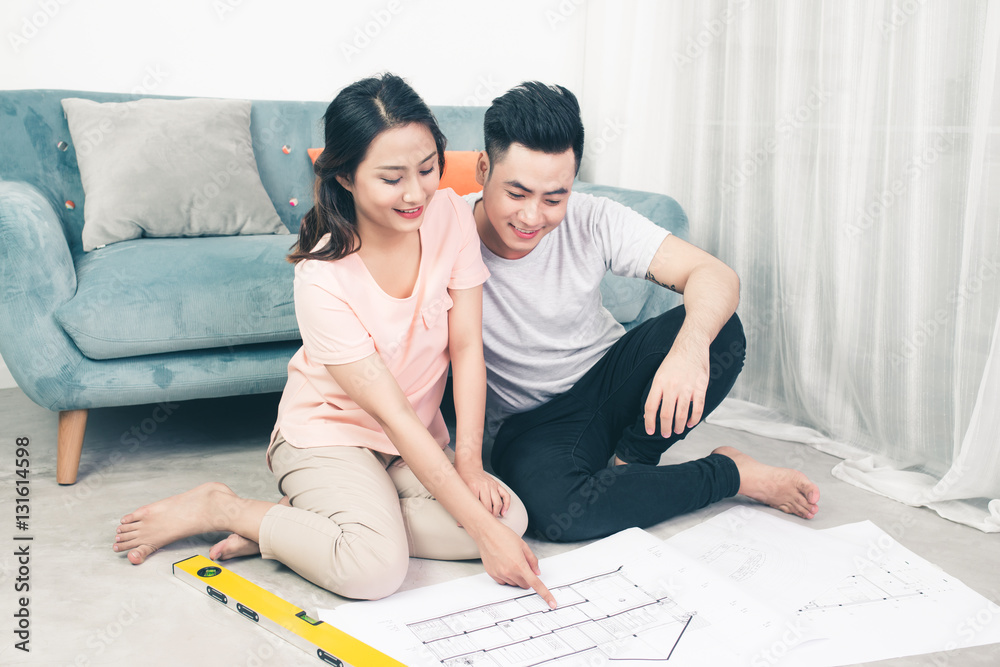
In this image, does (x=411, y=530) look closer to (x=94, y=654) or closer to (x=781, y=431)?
(x=94, y=654)

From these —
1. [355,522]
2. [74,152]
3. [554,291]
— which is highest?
[74,152]

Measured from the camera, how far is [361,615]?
98 centimetres

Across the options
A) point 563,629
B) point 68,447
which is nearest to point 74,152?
point 68,447

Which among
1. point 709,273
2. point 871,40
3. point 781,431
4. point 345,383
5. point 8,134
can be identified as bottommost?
point 781,431

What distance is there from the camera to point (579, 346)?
136 cm

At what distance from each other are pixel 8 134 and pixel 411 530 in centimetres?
137

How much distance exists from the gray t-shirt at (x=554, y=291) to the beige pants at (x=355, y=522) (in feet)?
0.82

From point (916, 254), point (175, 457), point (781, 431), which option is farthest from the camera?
point (781, 431)

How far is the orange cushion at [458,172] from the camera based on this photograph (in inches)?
79.3

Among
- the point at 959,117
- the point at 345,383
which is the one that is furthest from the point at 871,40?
the point at 345,383

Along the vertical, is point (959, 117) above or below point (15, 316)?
above

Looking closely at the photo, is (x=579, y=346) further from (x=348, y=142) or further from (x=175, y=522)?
(x=175, y=522)

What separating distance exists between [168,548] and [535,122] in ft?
2.76

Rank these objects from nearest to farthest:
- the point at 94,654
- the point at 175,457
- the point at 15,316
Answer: the point at 94,654 < the point at 15,316 < the point at 175,457
